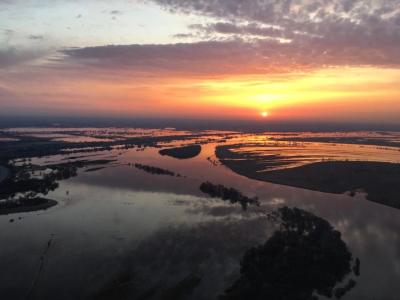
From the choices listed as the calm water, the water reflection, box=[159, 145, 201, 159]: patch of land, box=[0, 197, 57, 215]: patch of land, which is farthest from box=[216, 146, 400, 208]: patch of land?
box=[0, 197, 57, 215]: patch of land

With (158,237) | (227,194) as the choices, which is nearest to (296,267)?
(158,237)

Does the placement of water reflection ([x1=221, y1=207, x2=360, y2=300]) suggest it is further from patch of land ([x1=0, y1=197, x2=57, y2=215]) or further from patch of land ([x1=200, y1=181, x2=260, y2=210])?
patch of land ([x1=0, y1=197, x2=57, y2=215])

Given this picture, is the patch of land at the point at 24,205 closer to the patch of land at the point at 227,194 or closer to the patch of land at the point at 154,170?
the patch of land at the point at 227,194

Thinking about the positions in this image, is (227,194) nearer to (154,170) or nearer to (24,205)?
(154,170)

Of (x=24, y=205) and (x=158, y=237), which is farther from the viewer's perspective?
(x=24, y=205)

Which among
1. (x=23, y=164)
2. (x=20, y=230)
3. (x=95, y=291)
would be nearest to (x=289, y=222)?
(x=95, y=291)

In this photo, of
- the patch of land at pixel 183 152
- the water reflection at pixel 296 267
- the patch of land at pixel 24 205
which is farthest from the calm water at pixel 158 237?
the patch of land at pixel 183 152

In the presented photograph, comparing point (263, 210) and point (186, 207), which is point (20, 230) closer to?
point (186, 207)
